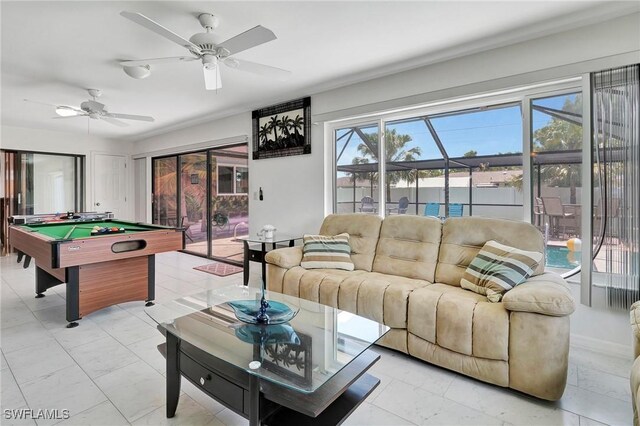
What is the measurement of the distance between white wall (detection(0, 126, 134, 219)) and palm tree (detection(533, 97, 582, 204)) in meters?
7.86

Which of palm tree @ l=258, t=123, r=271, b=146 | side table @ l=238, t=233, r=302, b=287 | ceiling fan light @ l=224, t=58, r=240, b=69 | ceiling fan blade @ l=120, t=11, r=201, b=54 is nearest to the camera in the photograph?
ceiling fan blade @ l=120, t=11, r=201, b=54

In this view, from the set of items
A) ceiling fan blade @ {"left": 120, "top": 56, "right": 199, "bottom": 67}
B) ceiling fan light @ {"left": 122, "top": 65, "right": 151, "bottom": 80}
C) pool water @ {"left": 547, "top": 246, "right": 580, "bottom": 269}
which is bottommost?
pool water @ {"left": 547, "top": 246, "right": 580, "bottom": 269}

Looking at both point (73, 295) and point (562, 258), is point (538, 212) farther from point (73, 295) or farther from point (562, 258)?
point (73, 295)

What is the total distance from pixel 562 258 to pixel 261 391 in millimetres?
2677

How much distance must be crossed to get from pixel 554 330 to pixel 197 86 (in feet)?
13.4

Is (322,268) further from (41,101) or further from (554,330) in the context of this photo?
(41,101)

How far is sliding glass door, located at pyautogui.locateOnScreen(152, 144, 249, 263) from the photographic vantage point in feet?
17.8

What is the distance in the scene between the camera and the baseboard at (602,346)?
2.34 metres

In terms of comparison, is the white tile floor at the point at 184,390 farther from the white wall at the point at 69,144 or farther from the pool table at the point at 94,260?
the white wall at the point at 69,144

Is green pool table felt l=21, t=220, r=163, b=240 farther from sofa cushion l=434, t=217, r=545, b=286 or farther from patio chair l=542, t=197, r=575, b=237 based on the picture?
patio chair l=542, t=197, r=575, b=237

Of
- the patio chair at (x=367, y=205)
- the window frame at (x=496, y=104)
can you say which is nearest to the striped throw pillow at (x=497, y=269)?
the window frame at (x=496, y=104)

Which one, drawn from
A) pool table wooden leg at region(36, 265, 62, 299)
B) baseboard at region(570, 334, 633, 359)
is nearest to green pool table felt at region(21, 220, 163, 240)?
pool table wooden leg at region(36, 265, 62, 299)

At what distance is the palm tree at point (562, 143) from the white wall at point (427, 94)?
356 millimetres

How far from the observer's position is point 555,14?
7.61 feet
